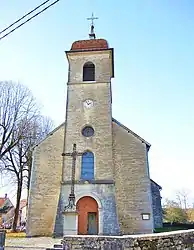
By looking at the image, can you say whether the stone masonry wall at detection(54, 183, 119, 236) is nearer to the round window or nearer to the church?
the church

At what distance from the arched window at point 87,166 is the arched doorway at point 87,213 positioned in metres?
1.28

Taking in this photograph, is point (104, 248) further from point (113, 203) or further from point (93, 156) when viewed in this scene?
point (93, 156)

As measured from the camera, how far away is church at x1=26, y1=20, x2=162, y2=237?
54.9 feet

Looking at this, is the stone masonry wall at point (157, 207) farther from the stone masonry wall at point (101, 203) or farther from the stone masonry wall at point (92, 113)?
the stone masonry wall at point (92, 113)

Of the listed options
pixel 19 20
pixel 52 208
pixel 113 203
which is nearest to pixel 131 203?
pixel 113 203

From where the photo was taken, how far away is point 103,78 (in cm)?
2033

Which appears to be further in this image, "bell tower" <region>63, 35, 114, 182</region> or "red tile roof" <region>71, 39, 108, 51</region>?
"red tile roof" <region>71, 39, 108, 51</region>

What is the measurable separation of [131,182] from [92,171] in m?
2.65

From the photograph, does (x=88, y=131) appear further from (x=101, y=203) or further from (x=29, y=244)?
(x=29, y=244)

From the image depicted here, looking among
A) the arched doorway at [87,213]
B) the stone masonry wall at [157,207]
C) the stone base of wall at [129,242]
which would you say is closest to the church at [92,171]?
the arched doorway at [87,213]

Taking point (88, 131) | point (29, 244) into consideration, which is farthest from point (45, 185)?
point (29, 244)

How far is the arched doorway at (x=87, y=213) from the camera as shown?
55.7 feet

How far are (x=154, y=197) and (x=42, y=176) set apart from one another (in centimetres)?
940

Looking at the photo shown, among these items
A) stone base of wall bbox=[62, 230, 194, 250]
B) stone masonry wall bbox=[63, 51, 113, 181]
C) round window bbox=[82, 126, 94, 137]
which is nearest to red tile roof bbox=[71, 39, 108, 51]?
stone masonry wall bbox=[63, 51, 113, 181]
